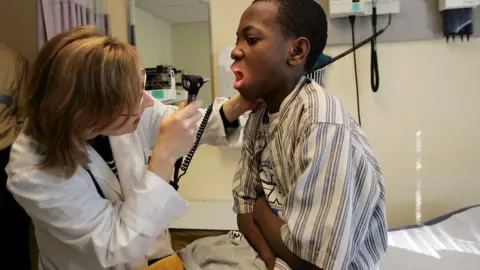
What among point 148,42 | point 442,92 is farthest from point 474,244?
point 148,42

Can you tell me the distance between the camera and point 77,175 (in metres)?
0.93

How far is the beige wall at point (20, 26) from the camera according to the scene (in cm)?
207

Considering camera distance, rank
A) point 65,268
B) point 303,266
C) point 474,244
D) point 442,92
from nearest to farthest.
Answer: point 303,266 → point 65,268 → point 474,244 → point 442,92

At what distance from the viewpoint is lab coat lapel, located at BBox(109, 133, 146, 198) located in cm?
108

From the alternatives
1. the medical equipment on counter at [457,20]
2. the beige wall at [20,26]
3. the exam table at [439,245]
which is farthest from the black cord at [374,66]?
the beige wall at [20,26]

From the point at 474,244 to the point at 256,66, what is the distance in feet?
4.07

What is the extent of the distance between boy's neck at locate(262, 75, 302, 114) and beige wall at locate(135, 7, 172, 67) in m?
1.26

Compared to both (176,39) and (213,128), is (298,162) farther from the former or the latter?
(176,39)

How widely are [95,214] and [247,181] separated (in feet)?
1.24

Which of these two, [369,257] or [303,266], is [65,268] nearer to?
[303,266]

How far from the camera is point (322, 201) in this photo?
0.72 meters

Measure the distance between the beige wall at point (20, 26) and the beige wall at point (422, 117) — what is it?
3.57ft

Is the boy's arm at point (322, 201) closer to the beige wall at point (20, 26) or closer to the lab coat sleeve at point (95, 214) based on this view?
the lab coat sleeve at point (95, 214)

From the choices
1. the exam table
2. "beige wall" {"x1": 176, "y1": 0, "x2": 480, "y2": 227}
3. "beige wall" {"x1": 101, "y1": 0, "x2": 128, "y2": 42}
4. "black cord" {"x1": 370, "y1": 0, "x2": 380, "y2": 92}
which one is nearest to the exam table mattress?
the exam table
